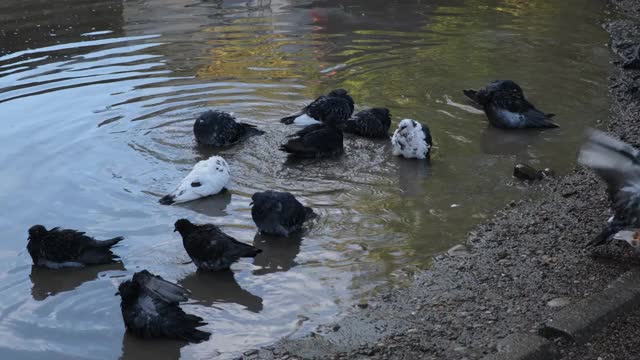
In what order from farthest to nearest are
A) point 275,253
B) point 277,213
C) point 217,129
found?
point 217,129 → point 277,213 → point 275,253

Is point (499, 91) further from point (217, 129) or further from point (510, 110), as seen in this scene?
point (217, 129)

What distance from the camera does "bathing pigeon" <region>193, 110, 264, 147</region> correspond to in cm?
880

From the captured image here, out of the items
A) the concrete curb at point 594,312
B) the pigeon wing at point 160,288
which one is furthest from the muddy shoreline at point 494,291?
the pigeon wing at point 160,288

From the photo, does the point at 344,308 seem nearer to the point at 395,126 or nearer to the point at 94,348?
the point at 94,348

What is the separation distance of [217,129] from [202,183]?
54.3 inches

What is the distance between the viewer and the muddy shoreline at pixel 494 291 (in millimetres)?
5059

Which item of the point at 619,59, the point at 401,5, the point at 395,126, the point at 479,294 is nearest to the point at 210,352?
the point at 479,294

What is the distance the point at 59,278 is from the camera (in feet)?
20.6

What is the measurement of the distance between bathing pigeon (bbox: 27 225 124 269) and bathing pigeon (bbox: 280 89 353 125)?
3447 mm

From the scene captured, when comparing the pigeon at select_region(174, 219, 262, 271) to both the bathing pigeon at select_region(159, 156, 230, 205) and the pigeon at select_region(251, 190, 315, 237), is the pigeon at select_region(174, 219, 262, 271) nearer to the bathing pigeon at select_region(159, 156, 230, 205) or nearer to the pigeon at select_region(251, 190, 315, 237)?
the pigeon at select_region(251, 190, 315, 237)

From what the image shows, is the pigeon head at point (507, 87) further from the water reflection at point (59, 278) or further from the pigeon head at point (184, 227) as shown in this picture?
the water reflection at point (59, 278)

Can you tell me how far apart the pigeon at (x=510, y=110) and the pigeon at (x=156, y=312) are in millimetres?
5132

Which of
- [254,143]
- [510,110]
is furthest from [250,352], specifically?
[510,110]

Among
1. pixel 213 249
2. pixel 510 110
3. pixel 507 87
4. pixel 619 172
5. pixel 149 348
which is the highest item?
pixel 619 172
